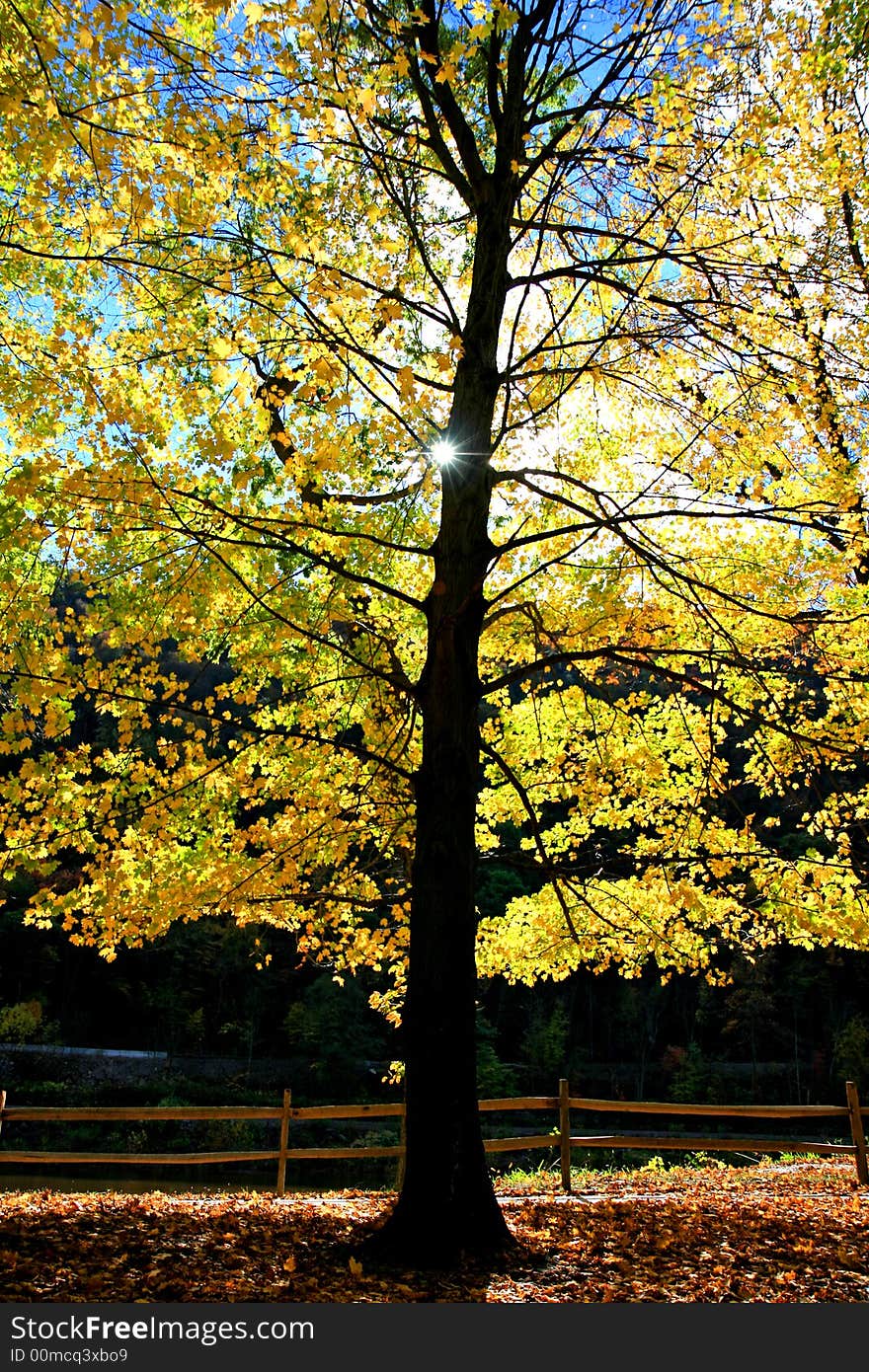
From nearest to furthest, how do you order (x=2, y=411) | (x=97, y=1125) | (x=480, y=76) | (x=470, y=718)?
(x=470, y=718) < (x=2, y=411) < (x=480, y=76) < (x=97, y=1125)

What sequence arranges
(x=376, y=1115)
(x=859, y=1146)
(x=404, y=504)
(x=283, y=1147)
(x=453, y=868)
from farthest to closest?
(x=859, y=1146) < (x=283, y=1147) < (x=376, y=1115) < (x=404, y=504) < (x=453, y=868)

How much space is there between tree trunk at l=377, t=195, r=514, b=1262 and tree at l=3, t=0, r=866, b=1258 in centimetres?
2

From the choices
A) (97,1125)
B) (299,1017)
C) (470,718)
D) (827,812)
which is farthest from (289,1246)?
(299,1017)

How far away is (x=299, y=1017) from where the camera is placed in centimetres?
2812

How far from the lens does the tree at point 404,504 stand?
4414mm

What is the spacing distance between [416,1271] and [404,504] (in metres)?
5.04

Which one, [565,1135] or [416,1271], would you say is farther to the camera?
[565,1135]

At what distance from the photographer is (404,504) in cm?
674

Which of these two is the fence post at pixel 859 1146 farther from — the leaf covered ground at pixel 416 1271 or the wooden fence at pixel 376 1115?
the leaf covered ground at pixel 416 1271

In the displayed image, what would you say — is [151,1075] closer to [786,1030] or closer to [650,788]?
[786,1030]

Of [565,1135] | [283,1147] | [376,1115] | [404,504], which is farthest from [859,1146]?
[404,504]

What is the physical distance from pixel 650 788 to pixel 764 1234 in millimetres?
3364

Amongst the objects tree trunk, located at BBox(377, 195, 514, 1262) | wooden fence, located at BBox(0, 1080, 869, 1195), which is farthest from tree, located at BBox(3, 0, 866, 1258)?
wooden fence, located at BBox(0, 1080, 869, 1195)

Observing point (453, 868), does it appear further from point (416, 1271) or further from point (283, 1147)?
point (283, 1147)
